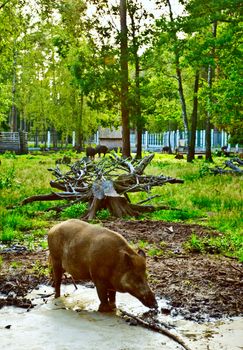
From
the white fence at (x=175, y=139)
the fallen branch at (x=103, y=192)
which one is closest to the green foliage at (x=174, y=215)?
the fallen branch at (x=103, y=192)

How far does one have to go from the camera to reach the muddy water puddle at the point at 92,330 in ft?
15.8

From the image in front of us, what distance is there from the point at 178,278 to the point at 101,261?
71.3 inches

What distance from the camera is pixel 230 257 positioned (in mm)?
8328

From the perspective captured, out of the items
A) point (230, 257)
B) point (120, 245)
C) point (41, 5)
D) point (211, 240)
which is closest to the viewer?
point (120, 245)

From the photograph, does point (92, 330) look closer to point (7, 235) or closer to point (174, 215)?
point (7, 235)

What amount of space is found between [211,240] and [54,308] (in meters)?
4.20

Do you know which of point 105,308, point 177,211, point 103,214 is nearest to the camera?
point 105,308

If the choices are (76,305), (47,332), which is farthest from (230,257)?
(47,332)

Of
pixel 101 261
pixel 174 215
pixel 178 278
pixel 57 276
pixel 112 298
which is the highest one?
pixel 101 261

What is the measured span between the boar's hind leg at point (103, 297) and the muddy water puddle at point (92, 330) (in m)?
0.08

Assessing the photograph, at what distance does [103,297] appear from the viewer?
5.55 metres

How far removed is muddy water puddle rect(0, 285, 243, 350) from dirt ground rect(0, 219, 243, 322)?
0.22 metres

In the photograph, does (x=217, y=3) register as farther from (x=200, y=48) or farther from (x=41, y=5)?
(x=41, y=5)

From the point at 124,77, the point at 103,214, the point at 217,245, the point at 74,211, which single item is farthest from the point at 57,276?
the point at 124,77
